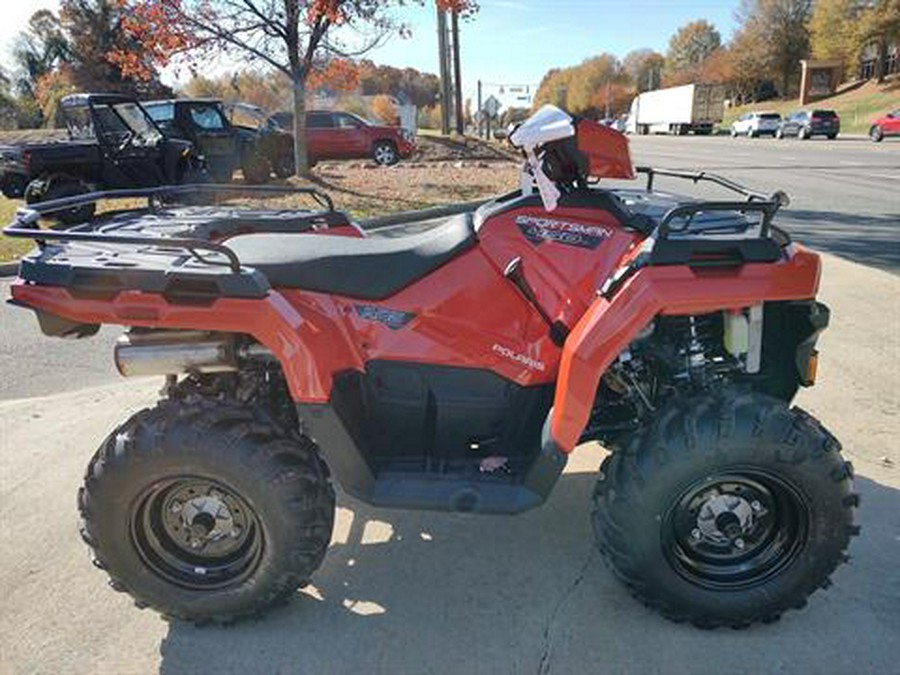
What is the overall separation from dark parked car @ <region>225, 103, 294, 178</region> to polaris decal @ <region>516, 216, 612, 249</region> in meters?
14.0

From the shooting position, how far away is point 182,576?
275 centimetres

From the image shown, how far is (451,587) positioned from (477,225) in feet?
4.45

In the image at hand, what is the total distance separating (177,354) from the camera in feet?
8.79

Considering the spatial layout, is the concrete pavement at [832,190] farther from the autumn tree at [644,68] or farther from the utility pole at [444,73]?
the autumn tree at [644,68]

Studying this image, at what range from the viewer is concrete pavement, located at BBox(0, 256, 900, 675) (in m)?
2.51

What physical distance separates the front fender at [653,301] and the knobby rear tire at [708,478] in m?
0.26

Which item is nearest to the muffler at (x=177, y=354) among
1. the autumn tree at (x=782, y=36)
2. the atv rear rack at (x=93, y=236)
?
the atv rear rack at (x=93, y=236)

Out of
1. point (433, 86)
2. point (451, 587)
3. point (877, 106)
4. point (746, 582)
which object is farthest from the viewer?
point (433, 86)

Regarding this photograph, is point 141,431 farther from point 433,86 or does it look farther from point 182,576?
point 433,86

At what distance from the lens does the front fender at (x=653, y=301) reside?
2385 mm

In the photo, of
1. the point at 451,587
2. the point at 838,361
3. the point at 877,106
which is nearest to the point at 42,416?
the point at 451,587

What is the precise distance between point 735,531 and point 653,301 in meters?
0.89

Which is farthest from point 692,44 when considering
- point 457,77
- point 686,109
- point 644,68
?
point 457,77

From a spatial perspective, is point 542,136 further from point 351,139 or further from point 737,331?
point 351,139
